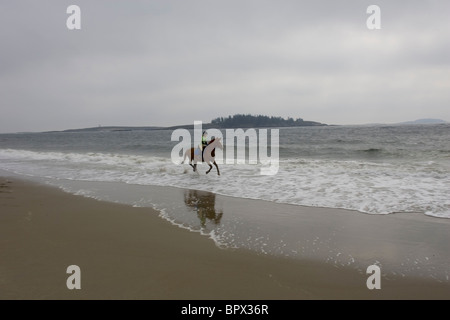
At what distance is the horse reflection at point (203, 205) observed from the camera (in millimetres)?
6344

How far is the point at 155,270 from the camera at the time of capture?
3801 millimetres

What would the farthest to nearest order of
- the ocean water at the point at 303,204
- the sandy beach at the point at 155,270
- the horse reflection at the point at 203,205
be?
the horse reflection at the point at 203,205
the ocean water at the point at 303,204
the sandy beach at the point at 155,270

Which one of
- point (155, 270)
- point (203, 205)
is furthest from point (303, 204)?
point (155, 270)

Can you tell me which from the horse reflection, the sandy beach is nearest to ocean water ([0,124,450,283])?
the horse reflection

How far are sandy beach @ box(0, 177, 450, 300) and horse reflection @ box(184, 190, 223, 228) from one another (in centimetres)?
96

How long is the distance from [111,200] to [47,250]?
3.62m

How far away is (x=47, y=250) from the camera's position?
4.38 m

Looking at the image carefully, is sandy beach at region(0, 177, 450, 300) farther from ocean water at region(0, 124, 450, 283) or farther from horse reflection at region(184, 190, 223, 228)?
horse reflection at region(184, 190, 223, 228)

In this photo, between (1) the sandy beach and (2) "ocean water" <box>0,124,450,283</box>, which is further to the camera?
(2) "ocean water" <box>0,124,450,283</box>

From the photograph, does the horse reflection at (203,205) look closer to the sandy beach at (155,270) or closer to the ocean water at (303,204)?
the ocean water at (303,204)

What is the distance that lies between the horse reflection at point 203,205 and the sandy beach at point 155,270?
96 centimetres

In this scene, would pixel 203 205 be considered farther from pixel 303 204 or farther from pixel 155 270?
pixel 155 270

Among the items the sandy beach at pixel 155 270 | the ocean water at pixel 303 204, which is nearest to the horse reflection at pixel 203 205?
the ocean water at pixel 303 204

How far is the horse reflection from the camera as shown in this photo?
20.8 feet
